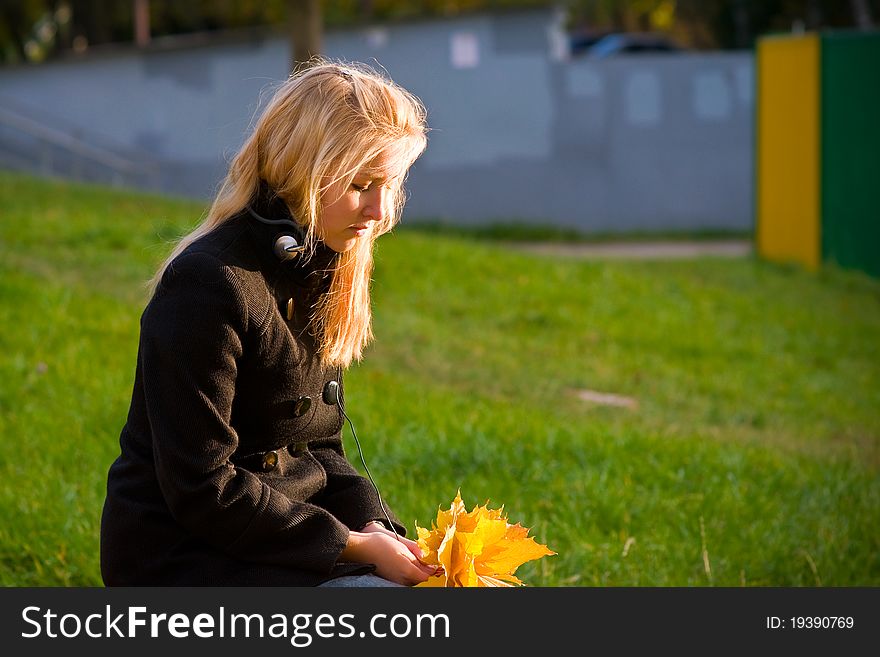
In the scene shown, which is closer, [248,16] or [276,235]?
[276,235]

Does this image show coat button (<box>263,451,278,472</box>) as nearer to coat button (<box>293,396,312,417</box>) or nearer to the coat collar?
coat button (<box>293,396,312,417</box>)

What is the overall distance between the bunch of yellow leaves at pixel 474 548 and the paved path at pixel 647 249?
42.9ft

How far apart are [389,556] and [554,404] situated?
4525mm

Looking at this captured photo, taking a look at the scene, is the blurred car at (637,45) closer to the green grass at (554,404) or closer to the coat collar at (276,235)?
the green grass at (554,404)

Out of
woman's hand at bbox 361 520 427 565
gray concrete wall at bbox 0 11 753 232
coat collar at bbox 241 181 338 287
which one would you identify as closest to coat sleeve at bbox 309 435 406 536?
woman's hand at bbox 361 520 427 565

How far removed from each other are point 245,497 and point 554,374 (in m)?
5.54

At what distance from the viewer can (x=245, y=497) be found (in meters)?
2.51

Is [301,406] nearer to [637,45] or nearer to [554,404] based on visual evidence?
[554,404]

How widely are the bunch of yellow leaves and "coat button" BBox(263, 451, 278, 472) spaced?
13.6 inches

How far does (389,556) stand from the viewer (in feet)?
8.69

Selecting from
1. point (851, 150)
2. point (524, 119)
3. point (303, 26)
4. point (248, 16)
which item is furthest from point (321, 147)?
point (248, 16)

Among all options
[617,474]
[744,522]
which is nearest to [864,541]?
[744,522]

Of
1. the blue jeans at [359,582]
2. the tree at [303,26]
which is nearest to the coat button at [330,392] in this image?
the blue jeans at [359,582]
